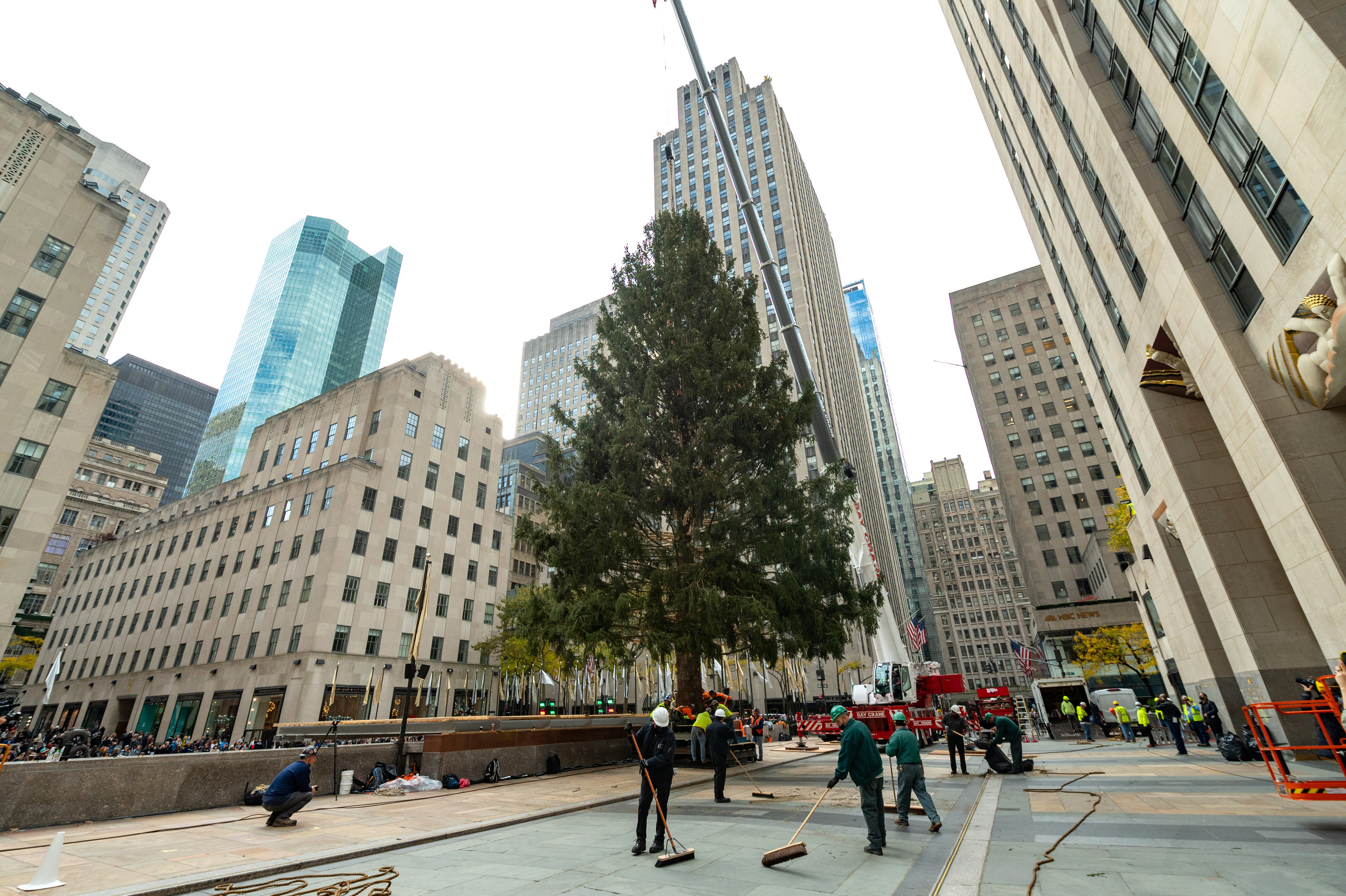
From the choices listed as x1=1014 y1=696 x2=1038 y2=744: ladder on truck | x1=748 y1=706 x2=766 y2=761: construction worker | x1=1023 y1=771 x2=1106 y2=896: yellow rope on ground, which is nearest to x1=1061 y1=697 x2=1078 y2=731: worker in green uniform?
x1=1014 y1=696 x2=1038 y2=744: ladder on truck

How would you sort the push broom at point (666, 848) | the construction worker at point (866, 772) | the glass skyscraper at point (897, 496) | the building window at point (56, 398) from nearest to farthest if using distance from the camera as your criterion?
the push broom at point (666, 848), the construction worker at point (866, 772), the building window at point (56, 398), the glass skyscraper at point (897, 496)

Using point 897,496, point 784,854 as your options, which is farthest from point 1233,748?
point 897,496

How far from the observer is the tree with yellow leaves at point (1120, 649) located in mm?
42750

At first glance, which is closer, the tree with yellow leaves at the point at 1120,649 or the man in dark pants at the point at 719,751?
the man in dark pants at the point at 719,751

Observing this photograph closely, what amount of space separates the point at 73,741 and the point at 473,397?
40206 mm

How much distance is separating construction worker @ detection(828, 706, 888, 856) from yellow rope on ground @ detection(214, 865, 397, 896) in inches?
211

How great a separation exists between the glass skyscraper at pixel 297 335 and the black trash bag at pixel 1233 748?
172m

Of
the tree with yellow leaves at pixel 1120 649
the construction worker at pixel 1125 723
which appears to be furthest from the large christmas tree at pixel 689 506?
the tree with yellow leaves at pixel 1120 649

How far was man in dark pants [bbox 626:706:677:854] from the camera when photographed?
26.7 feet

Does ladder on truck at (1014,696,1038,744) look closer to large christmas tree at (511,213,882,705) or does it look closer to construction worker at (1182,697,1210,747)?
construction worker at (1182,697,1210,747)

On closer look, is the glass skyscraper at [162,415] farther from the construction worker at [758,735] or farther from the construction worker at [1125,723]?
the construction worker at [1125,723]

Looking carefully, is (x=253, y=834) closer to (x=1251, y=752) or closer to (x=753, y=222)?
(x=1251, y=752)

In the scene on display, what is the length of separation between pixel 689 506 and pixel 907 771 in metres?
12.0

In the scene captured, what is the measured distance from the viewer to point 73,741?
20.0m
